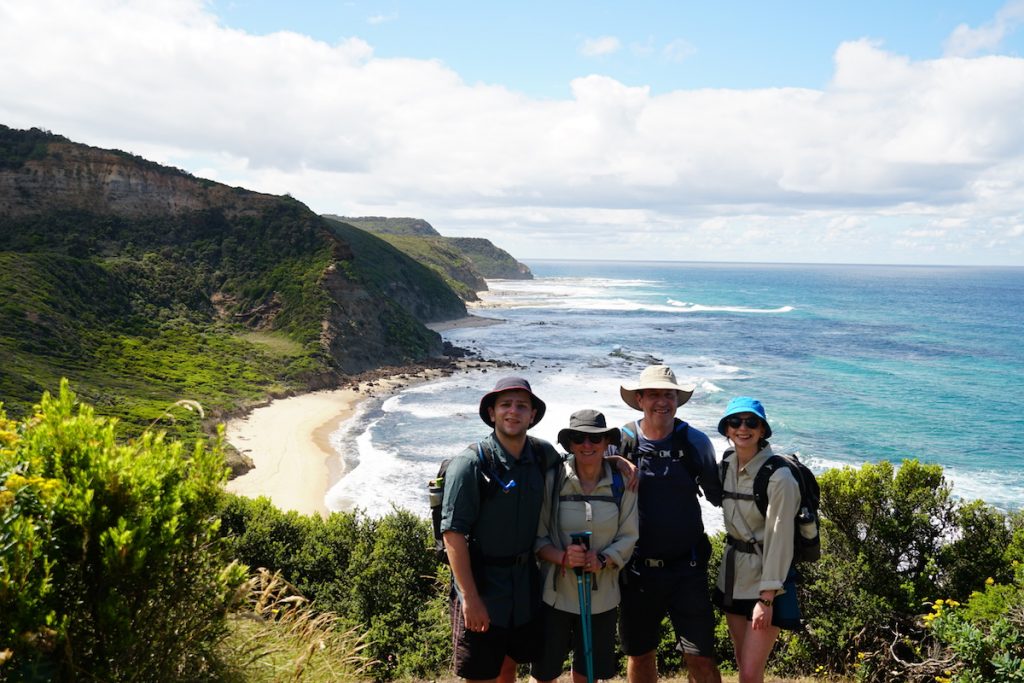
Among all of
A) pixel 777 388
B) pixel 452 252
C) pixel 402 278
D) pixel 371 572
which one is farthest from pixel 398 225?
pixel 371 572

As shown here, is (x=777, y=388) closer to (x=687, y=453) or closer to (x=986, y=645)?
(x=986, y=645)

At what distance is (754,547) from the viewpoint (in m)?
4.07

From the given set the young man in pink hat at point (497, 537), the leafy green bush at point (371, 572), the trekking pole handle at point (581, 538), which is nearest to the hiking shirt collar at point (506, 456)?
the young man in pink hat at point (497, 537)

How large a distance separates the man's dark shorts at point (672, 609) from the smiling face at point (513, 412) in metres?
1.35

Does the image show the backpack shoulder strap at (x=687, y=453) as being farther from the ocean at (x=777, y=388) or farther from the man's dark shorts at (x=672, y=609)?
the ocean at (x=777, y=388)

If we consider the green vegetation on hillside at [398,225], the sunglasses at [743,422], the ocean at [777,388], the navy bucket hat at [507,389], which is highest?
the green vegetation on hillside at [398,225]

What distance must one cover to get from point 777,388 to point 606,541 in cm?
4185

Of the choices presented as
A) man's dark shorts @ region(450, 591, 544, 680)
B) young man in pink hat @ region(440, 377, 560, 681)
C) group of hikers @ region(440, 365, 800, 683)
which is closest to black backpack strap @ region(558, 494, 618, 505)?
group of hikers @ region(440, 365, 800, 683)

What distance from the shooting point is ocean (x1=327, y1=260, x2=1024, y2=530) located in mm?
26594

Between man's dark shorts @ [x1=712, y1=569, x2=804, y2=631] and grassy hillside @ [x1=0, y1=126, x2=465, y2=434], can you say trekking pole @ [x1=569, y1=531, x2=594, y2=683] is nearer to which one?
man's dark shorts @ [x1=712, y1=569, x2=804, y2=631]

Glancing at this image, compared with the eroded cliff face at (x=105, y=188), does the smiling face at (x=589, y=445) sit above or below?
below

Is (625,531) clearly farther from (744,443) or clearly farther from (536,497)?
(744,443)

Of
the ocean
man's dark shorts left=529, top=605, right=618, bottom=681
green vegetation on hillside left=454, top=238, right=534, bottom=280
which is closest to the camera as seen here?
man's dark shorts left=529, top=605, right=618, bottom=681

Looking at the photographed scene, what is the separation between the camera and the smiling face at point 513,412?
3814 millimetres
